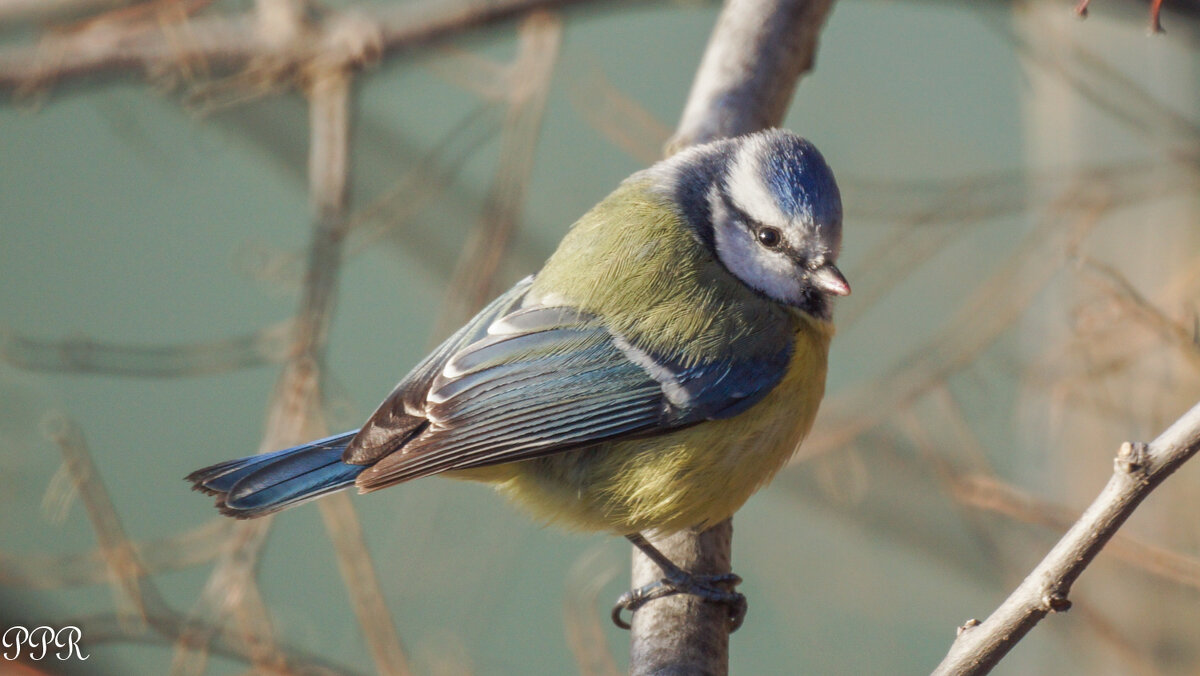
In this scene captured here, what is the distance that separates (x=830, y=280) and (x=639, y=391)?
0.30 meters

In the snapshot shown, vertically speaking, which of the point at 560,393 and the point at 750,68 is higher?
the point at 750,68

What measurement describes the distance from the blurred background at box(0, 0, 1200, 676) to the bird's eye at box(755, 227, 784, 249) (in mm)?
1207

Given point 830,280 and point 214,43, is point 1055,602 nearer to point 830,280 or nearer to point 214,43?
point 830,280

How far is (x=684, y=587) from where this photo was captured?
1.38 meters

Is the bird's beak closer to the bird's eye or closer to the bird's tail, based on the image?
the bird's eye

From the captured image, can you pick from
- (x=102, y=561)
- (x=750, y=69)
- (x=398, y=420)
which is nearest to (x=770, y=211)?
(x=750, y=69)

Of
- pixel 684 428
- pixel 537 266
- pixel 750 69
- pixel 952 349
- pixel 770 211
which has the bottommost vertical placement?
pixel 684 428

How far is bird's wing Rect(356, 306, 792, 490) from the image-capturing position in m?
1.32

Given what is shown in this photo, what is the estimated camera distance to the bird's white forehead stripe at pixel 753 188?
1418 millimetres

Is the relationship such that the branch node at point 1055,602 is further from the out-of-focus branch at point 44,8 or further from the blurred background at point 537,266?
the out-of-focus branch at point 44,8

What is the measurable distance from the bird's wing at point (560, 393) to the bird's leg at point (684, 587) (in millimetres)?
185

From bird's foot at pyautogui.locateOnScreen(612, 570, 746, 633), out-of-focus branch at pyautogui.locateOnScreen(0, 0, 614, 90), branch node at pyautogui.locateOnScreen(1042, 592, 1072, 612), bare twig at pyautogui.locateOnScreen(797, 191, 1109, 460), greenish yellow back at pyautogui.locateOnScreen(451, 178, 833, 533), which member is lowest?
branch node at pyautogui.locateOnScreen(1042, 592, 1072, 612)

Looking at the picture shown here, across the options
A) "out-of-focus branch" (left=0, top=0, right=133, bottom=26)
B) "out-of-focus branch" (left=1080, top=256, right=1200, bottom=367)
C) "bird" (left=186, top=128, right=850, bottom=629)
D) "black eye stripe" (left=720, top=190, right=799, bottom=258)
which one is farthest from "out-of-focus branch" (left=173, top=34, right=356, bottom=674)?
"out-of-focus branch" (left=1080, top=256, right=1200, bottom=367)

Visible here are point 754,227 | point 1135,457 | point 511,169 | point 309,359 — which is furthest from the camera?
point 511,169
